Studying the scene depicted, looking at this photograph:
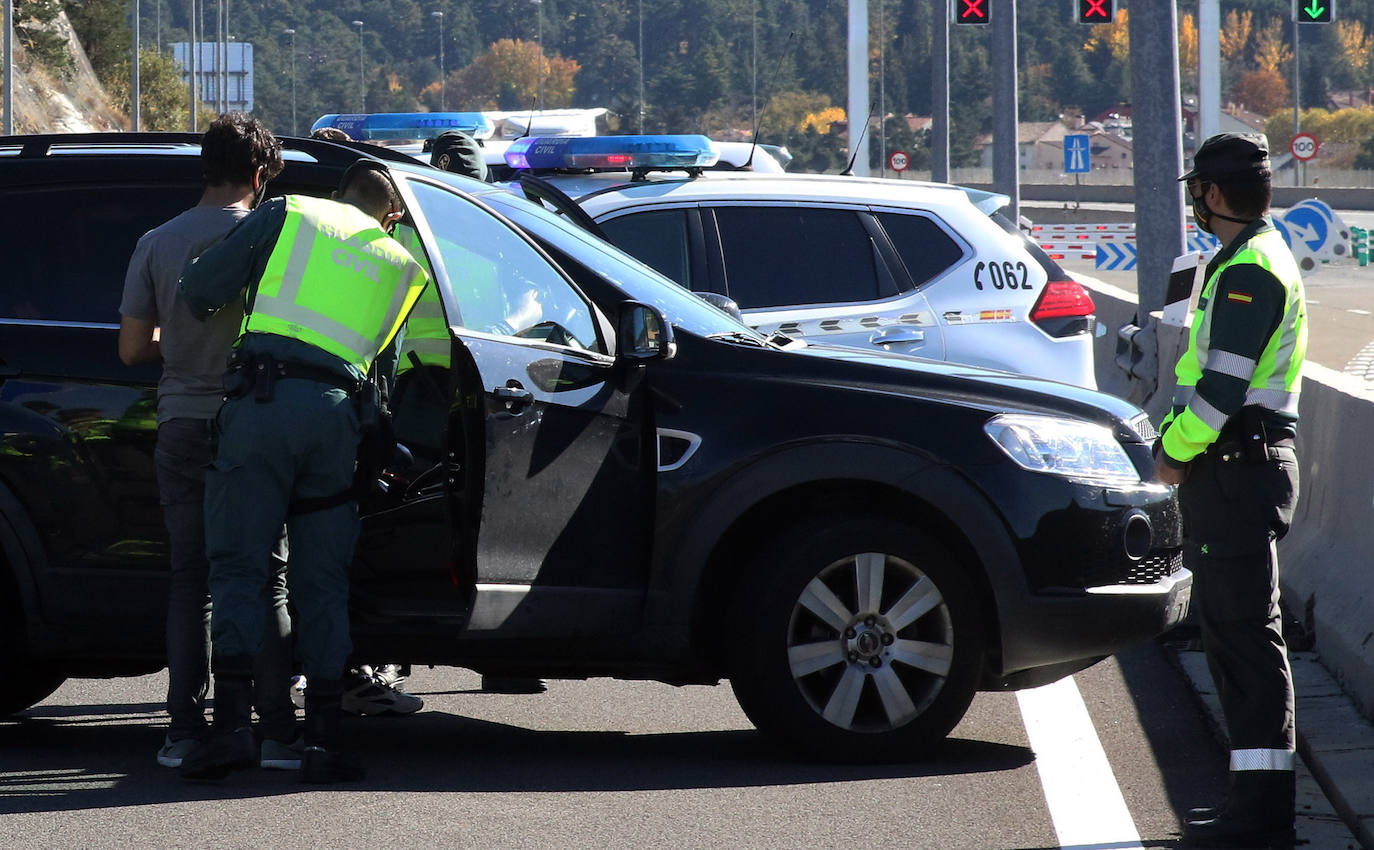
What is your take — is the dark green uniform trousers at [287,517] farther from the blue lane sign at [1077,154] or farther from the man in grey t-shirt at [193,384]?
the blue lane sign at [1077,154]

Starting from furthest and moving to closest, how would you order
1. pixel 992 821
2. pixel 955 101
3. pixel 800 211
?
pixel 955 101, pixel 800 211, pixel 992 821

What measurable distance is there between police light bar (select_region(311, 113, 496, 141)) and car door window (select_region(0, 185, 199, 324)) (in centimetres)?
832

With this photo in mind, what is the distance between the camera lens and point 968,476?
5480 mm

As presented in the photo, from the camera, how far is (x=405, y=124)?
14461 mm

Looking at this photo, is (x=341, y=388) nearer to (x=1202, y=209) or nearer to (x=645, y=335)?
(x=645, y=335)

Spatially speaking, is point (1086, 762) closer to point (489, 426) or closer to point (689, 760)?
point (689, 760)

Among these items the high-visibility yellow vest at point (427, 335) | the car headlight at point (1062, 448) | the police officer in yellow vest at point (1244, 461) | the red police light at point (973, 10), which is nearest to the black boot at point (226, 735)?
the high-visibility yellow vest at point (427, 335)

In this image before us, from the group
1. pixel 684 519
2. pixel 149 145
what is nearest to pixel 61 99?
pixel 149 145

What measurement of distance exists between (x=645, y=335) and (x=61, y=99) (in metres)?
52.9

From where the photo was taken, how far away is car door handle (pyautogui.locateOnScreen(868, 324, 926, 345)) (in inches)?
356

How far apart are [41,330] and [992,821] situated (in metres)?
3.05

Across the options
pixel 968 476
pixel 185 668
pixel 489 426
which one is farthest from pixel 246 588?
pixel 968 476

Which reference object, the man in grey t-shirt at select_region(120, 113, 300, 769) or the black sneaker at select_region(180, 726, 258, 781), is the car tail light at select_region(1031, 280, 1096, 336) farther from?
→ the black sneaker at select_region(180, 726, 258, 781)

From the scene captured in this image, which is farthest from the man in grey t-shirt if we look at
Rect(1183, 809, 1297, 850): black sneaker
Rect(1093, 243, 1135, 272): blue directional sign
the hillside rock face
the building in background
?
the building in background
